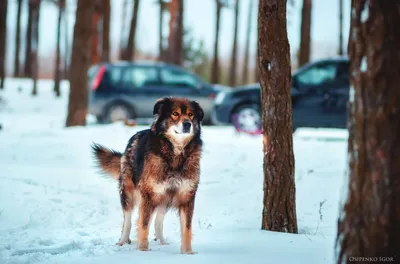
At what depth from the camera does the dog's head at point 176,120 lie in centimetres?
539

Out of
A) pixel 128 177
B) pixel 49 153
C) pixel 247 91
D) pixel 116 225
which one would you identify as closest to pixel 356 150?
pixel 128 177

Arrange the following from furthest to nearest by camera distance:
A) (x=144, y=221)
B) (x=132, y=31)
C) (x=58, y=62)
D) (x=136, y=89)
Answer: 1. (x=58, y=62)
2. (x=132, y=31)
3. (x=136, y=89)
4. (x=144, y=221)

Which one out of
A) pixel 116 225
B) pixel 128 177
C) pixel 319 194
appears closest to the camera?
pixel 128 177

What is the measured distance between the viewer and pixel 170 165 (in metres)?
5.31

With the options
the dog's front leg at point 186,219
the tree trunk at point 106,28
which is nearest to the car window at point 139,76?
the tree trunk at point 106,28

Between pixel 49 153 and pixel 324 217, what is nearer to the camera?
pixel 324 217

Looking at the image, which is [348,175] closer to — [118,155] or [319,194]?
[118,155]

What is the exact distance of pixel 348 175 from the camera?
11.0ft

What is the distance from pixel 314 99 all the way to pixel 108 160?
797 centimetres

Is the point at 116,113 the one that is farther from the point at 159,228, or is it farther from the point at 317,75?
the point at 159,228

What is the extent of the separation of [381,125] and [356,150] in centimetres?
23

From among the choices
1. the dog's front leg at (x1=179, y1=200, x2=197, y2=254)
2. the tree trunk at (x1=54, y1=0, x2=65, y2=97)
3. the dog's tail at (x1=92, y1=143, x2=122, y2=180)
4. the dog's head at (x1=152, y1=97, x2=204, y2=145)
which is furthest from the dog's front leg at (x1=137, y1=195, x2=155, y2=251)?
the tree trunk at (x1=54, y1=0, x2=65, y2=97)

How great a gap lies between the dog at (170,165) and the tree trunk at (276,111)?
0.75 metres

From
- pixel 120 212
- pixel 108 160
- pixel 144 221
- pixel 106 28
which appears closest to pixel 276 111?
pixel 144 221
